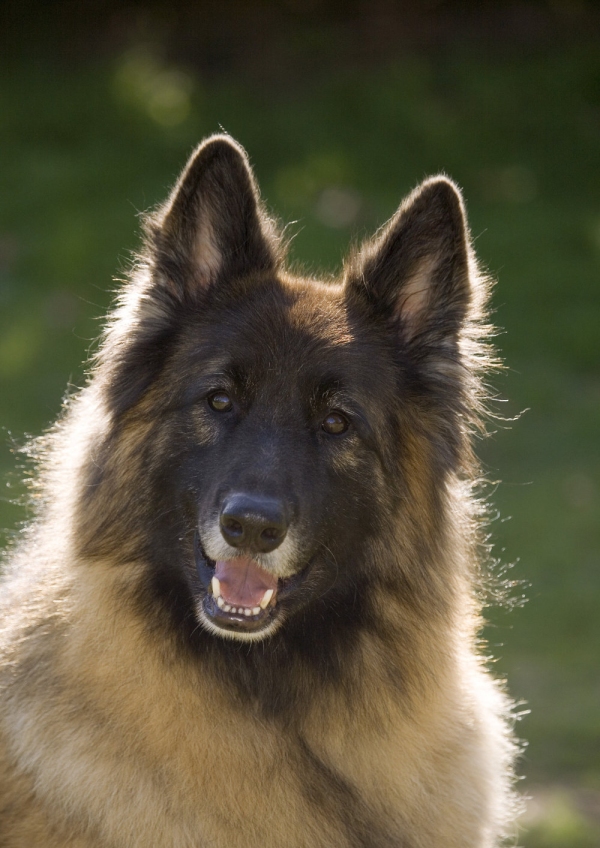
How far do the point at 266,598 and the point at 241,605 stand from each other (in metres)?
0.09

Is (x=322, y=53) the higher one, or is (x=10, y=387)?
(x=322, y=53)

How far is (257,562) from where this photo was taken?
3.72 metres

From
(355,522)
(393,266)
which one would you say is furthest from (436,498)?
(393,266)

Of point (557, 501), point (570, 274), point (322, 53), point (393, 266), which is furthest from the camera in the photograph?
point (322, 53)

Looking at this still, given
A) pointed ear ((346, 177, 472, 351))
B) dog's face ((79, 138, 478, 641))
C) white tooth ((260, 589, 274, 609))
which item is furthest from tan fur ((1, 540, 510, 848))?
pointed ear ((346, 177, 472, 351))

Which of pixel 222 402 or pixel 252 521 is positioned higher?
pixel 222 402

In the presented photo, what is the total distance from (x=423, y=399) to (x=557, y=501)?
544cm

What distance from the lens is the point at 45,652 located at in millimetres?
3941

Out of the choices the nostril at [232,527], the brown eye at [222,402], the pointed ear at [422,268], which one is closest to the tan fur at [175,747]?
the nostril at [232,527]

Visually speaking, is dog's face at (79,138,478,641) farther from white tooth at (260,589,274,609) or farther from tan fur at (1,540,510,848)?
tan fur at (1,540,510,848)

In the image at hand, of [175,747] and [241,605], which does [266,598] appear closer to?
[241,605]

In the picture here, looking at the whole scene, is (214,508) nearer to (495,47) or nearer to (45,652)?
(45,652)

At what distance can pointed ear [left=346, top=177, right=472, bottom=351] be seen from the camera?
4.03 meters

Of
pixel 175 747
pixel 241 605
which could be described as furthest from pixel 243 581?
pixel 175 747
